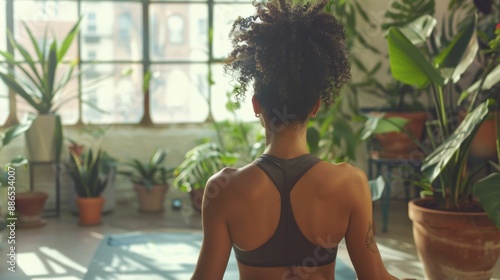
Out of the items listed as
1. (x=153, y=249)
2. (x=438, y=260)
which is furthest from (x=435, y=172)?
(x=153, y=249)

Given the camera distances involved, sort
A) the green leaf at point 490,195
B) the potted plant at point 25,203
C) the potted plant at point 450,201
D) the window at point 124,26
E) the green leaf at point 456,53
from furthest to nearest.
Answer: the window at point 124,26 < the potted plant at point 25,203 < the green leaf at point 456,53 < the potted plant at point 450,201 < the green leaf at point 490,195

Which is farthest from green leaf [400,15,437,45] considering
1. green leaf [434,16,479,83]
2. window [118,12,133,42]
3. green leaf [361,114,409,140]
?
window [118,12,133,42]

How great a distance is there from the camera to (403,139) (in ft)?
13.5

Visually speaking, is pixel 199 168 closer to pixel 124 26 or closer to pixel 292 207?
pixel 124 26

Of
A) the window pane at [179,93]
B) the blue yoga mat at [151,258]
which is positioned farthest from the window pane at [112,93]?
the blue yoga mat at [151,258]

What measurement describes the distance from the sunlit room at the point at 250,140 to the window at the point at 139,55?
1 cm

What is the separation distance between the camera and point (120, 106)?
503 centimetres

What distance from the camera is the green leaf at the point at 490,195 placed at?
234cm

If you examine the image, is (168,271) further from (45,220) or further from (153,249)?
(45,220)

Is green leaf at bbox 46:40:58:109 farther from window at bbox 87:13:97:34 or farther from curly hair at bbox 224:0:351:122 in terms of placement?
curly hair at bbox 224:0:351:122

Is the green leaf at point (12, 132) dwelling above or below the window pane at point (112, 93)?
below

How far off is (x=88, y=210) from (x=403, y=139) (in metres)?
2.09

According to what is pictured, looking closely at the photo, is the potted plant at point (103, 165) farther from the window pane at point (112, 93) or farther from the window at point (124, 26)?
the window at point (124, 26)

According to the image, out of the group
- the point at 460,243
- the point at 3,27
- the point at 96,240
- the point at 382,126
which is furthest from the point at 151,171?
the point at 460,243
